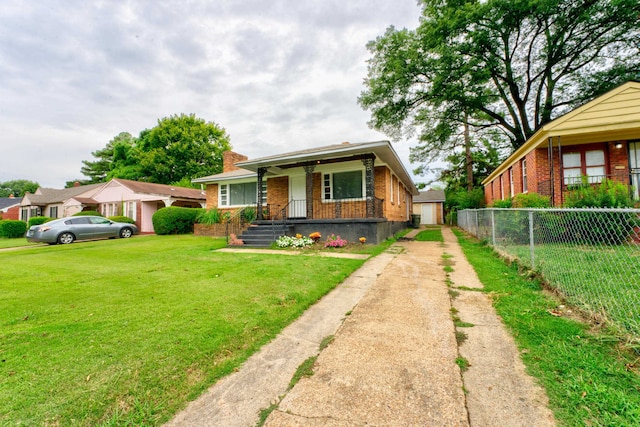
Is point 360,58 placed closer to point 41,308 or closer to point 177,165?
point 41,308

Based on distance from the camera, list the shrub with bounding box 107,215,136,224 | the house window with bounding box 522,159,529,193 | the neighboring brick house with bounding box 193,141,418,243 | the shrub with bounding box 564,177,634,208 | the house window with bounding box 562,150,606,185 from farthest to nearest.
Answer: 1. the shrub with bounding box 107,215,136,224
2. the house window with bounding box 522,159,529,193
3. the neighboring brick house with bounding box 193,141,418,243
4. the house window with bounding box 562,150,606,185
5. the shrub with bounding box 564,177,634,208

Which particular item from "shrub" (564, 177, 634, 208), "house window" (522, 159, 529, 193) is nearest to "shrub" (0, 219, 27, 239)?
"shrub" (564, 177, 634, 208)

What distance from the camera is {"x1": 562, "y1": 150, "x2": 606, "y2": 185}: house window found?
980 cm

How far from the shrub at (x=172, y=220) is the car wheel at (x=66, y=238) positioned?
368 centimetres

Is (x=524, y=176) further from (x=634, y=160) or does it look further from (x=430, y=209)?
(x=430, y=209)

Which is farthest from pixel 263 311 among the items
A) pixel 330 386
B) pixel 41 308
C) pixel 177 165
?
pixel 177 165

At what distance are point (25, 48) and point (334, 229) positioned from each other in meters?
12.7

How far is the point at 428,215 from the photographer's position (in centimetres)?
3134

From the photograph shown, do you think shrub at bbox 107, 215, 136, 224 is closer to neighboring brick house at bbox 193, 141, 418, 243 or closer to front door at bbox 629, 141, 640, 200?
neighboring brick house at bbox 193, 141, 418, 243

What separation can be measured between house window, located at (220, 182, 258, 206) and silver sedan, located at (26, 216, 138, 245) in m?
5.57

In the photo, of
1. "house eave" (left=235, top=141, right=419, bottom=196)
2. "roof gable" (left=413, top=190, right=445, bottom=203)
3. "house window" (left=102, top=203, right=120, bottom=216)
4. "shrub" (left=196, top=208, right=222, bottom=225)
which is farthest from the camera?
"roof gable" (left=413, top=190, right=445, bottom=203)

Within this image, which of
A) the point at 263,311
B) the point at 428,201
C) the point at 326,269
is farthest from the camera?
the point at 428,201

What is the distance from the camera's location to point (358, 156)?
33.8 ft

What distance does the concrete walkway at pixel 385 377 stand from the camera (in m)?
1.65
